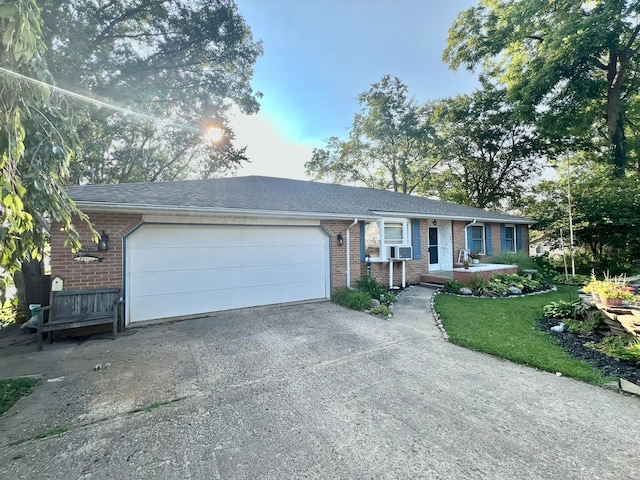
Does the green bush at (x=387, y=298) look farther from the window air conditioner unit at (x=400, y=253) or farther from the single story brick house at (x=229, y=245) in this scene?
the window air conditioner unit at (x=400, y=253)

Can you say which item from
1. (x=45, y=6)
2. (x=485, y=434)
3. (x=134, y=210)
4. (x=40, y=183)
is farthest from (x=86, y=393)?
(x=45, y=6)

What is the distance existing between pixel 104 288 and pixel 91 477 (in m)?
4.43

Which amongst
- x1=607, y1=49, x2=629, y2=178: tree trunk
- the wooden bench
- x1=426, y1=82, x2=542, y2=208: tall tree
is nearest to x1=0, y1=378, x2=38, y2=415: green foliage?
the wooden bench

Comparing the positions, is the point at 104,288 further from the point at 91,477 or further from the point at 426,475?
the point at 426,475

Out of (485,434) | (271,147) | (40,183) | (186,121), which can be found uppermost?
(186,121)

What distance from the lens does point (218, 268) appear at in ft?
22.1

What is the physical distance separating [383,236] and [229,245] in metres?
5.09

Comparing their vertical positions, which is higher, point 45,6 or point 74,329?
point 45,6

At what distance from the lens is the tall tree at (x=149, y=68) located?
9.00 m

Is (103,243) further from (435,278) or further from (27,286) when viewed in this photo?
(435,278)

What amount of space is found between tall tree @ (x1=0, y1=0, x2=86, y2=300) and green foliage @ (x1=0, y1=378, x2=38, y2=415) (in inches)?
67.0

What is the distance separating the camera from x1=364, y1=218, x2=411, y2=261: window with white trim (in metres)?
9.17

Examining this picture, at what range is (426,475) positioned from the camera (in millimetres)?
2059

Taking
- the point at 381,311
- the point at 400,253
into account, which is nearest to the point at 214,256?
the point at 381,311
